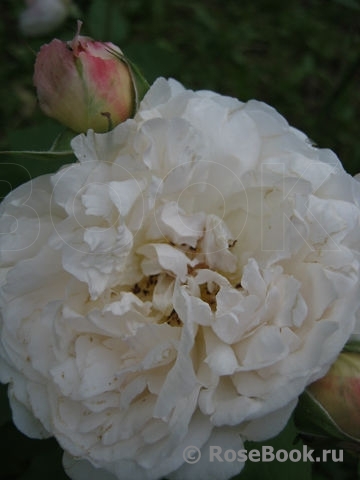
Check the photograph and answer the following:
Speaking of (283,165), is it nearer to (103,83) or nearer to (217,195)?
(217,195)

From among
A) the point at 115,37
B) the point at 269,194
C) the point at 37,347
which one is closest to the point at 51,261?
the point at 37,347

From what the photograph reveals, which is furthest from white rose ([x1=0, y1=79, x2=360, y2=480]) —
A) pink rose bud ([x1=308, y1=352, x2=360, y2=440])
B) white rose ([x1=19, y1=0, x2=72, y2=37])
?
white rose ([x1=19, y1=0, x2=72, y2=37])

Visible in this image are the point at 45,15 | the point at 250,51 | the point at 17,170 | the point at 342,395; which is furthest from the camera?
the point at 250,51

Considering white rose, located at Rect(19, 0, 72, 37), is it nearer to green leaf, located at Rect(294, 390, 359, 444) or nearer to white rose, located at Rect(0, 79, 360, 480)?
white rose, located at Rect(0, 79, 360, 480)

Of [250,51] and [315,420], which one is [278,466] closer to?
[315,420]

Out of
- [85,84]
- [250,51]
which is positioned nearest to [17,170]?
[85,84]

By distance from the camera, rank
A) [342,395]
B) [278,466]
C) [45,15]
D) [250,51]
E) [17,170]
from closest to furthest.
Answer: [342,395], [278,466], [17,170], [45,15], [250,51]
